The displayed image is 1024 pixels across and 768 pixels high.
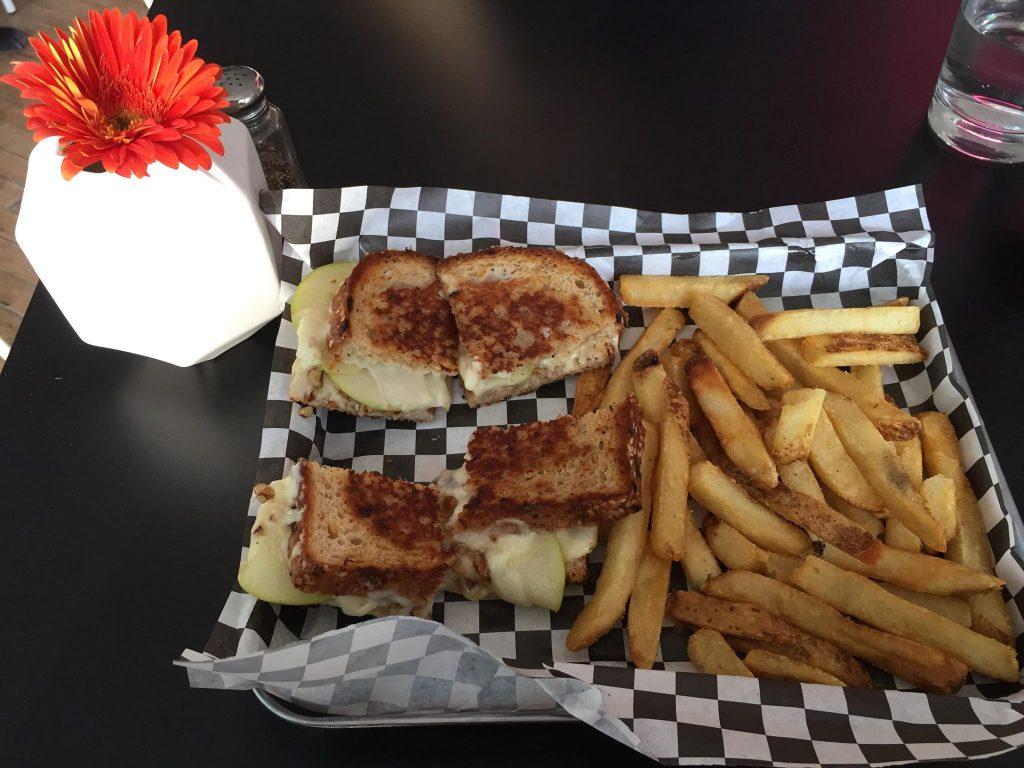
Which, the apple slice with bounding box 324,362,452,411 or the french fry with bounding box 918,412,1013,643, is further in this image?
the apple slice with bounding box 324,362,452,411

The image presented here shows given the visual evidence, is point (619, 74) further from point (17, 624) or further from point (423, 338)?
point (17, 624)

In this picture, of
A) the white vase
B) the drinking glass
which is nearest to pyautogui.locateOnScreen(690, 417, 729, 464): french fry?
the white vase

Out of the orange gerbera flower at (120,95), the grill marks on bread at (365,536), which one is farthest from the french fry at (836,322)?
the orange gerbera flower at (120,95)

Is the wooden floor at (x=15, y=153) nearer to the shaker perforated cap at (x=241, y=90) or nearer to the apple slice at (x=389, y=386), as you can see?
the shaker perforated cap at (x=241, y=90)

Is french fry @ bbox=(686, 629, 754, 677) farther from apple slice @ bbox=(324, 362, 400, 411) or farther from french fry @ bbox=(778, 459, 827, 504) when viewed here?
apple slice @ bbox=(324, 362, 400, 411)

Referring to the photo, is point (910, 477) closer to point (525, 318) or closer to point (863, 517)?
point (863, 517)

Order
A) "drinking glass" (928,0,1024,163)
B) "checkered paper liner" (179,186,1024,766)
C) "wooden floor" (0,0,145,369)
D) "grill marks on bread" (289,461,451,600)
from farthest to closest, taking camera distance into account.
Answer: "wooden floor" (0,0,145,369) → "drinking glass" (928,0,1024,163) → "grill marks on bread" (289,461,451,600) → "checkered paper liner" (179,186,1024,766)

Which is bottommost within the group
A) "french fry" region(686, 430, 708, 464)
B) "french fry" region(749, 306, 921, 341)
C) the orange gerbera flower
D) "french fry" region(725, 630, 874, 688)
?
"french fry" region(725, 630, 874, 688)
